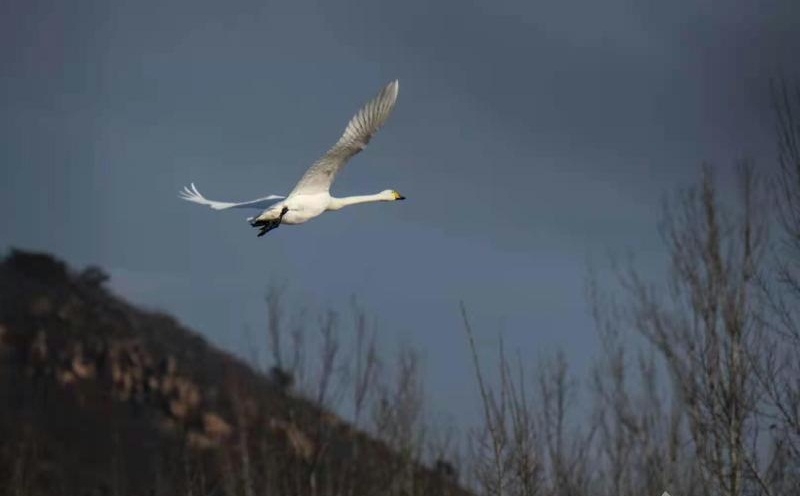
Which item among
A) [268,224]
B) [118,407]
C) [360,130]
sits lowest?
[268,224]

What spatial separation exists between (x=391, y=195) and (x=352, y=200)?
2.20 ft

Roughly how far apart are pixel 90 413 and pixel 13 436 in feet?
23.4

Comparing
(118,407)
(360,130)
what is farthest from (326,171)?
(118,407)

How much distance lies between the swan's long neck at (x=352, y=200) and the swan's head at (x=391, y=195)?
0.10 feet

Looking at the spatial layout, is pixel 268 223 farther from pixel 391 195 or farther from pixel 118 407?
pixel 118 407

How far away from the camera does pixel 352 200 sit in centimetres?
1469

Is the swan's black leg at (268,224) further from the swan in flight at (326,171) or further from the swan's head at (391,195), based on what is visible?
the swan's head at (391,195)

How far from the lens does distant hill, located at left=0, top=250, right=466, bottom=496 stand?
3316 centimetres

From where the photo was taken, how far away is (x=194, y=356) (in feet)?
201

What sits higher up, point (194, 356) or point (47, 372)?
point (194, 356)

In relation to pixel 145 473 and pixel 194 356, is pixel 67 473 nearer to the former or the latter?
pixel 145 473

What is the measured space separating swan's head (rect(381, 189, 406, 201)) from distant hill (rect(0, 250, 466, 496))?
11.6 metres

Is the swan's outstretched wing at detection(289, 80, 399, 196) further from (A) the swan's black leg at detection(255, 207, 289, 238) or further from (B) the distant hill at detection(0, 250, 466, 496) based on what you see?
(B) the distant hill at detection(0, 250, 466, 496)


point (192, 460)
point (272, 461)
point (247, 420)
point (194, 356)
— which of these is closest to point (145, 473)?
point (192, 460)
